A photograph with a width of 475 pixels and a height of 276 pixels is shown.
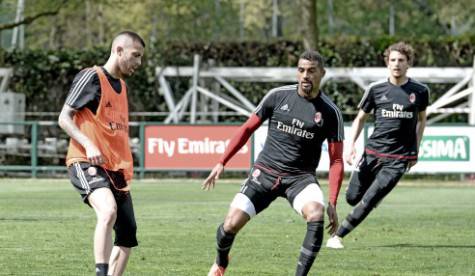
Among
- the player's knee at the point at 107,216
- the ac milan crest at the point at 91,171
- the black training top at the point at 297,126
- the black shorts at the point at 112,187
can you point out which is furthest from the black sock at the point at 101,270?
the black training top at the point at 297,126

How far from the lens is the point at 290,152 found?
36.3ft

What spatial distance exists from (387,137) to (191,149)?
16.5 metres

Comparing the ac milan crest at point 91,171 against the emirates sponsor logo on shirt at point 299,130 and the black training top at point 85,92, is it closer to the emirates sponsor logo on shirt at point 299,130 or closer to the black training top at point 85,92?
the black training top at point 85,92

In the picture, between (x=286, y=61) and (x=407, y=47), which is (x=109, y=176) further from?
(x=286, y=61)

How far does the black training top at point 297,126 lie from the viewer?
11.0m

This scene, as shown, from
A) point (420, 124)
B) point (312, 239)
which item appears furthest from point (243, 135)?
point (420, 124)

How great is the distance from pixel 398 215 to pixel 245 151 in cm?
1086

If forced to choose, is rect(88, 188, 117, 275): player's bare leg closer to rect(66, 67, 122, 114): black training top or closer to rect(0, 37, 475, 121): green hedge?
rect(66, 67, 122, 114): black training top

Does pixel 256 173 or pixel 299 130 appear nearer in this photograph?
pixel 299 130

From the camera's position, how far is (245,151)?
31.0m

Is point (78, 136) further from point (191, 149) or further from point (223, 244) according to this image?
point (191, 149)

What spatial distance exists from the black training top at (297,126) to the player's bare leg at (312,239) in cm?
52

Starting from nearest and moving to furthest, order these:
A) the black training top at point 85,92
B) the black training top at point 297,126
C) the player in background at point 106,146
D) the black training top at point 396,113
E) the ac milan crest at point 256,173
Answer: the player in background at point 106,146, the black training top at point 85,92, the black training top at point 297,126, the ac milan crest at point 256,173, the black training top at point 396,113

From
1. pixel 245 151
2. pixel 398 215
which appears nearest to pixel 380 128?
pixel 398 215
